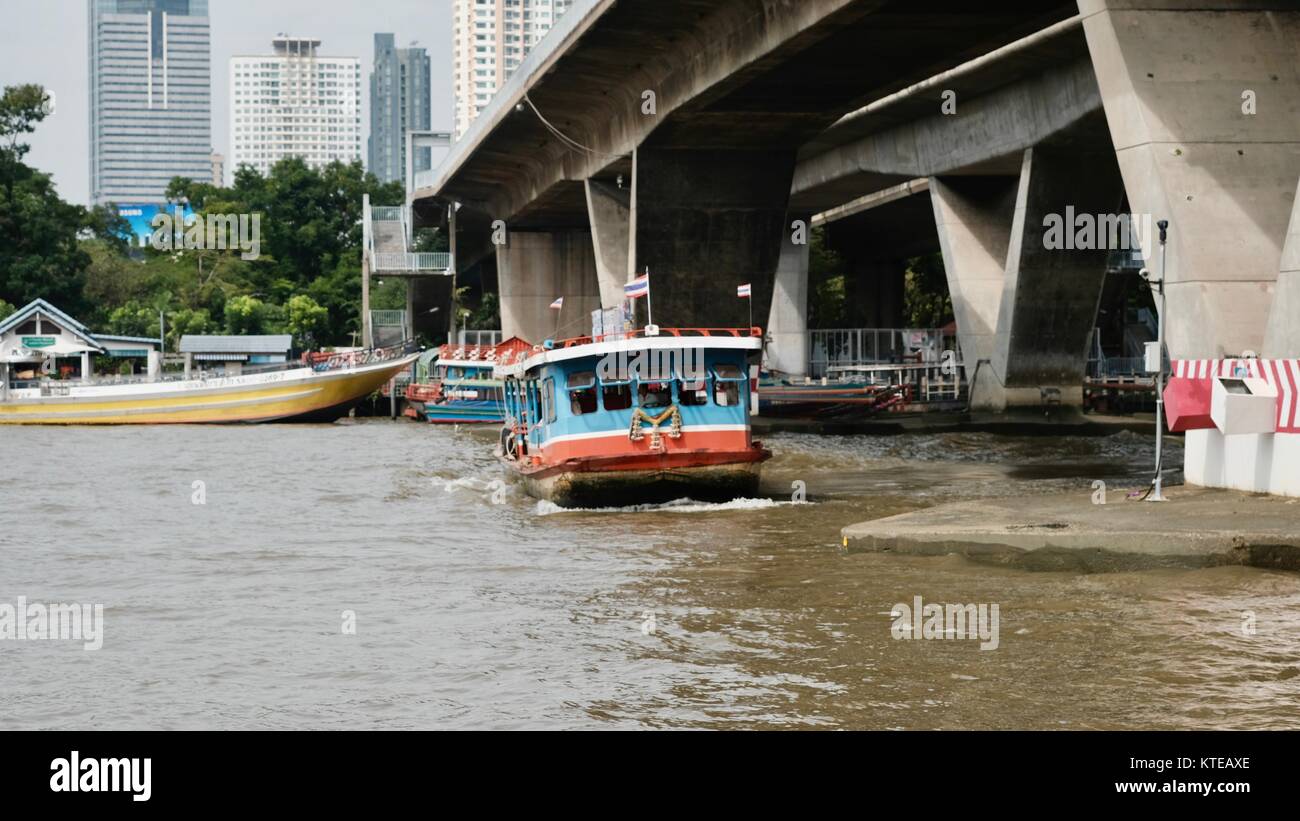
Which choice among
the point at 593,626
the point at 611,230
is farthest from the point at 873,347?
the point at 593,626

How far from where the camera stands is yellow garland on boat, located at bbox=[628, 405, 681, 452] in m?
27.0

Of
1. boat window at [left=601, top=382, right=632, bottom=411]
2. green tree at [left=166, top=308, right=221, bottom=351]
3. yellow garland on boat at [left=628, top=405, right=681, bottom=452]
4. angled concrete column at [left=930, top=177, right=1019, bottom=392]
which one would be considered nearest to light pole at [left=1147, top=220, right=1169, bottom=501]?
yellow garland on boat at [left=628, top=405, right=681, bottom=452]

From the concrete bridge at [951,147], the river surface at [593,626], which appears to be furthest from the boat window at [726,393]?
the concrete bridge at [951,147]

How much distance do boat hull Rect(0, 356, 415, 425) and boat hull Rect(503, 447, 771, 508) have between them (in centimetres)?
3885

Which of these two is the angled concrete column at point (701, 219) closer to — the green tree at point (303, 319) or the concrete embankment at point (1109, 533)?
the concrete embankment at point (1109, 533)

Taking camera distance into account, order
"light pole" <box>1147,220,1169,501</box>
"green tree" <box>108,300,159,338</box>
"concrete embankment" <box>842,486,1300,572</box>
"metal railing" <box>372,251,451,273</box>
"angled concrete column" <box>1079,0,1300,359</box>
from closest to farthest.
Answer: "concrete embankment" <box>842,486,1300,572</box>
"light pole" <box>1147,220,1169,501</box>
"angled concrete column" <box>1079,0,1300,359</box>
"metal railing" <box>372,251,451,273</box>
"green tree" <box>108,300,159,338</box>

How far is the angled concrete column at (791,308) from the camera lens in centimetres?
7794

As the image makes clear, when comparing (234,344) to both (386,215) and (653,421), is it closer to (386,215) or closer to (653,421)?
(386,215)

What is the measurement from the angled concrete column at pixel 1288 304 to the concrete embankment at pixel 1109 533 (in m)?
1.92

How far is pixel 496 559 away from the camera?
816 inches

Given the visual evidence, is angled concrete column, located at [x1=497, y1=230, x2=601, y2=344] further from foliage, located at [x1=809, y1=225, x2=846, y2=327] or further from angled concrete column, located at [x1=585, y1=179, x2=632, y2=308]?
angled concrete column, located at [x1=585, y1=179, x2=632, y2=308]
